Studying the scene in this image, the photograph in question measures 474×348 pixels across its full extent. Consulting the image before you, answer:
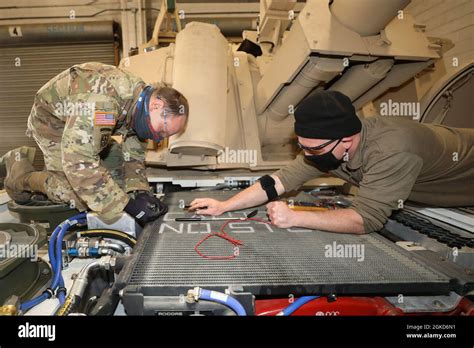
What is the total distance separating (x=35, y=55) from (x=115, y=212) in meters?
6.70

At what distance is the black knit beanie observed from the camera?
67.7 inches

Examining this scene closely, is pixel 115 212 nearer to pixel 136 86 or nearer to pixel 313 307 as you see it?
pixel 136 86

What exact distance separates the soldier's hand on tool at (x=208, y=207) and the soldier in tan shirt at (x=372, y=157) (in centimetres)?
40

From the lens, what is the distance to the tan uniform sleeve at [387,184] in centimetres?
172

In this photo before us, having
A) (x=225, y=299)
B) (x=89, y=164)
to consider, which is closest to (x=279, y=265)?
(x=225, y=299)

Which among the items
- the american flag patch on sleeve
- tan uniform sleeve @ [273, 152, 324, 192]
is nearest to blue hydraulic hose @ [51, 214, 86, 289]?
the american flag patch on sleeve

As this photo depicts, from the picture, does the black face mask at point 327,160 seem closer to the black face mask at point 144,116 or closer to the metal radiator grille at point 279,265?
the metal radiator grille at point 279,265

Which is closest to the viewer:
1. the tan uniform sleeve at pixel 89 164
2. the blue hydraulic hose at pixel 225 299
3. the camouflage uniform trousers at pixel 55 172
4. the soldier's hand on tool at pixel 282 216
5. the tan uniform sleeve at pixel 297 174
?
the blue hydraulic hose at pixel 225 299

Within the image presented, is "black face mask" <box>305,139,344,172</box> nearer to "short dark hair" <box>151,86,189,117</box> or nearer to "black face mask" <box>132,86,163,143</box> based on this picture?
"short dark hair" <box>151,86,189,117</box>

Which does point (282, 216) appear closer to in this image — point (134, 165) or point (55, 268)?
point (55, 268)

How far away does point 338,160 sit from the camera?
192cm

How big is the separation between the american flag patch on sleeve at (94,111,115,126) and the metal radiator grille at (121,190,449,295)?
0.76 m

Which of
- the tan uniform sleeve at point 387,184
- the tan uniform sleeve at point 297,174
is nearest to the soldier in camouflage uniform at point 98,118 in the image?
the tan uniform sleeve at point 297,174

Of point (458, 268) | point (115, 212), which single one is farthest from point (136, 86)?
point (458, 268)
